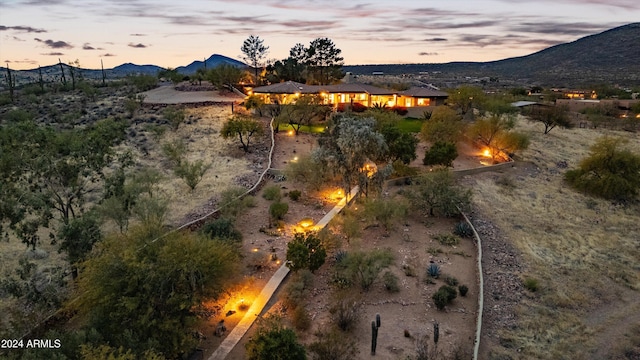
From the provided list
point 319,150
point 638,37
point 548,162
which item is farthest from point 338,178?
point 638,37

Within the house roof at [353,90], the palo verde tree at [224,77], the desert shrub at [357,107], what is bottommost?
the desert shrub at [357,107]

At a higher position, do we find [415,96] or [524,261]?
[415,96]

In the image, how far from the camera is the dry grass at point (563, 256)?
49.4 feet

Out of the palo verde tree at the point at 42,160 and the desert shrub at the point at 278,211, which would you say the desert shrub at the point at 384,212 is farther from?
the palo verde tree at the point at 42,160

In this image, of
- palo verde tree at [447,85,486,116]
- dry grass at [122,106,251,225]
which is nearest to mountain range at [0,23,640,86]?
palo verde tree at [447,85,486,116]

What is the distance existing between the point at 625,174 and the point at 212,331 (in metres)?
30.6

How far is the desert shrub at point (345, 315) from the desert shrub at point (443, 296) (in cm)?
309

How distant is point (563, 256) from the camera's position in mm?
21328

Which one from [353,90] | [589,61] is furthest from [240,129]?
[589,61]

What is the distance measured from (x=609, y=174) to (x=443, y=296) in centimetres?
2177

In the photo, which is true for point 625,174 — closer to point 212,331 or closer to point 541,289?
point 541,289

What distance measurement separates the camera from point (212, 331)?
563 inches

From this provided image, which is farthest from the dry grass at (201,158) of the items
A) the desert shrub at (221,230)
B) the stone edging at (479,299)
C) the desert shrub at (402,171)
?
the stone edging at (479,299)

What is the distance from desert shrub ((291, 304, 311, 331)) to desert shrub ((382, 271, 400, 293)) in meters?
3.77
